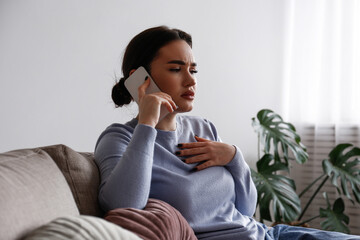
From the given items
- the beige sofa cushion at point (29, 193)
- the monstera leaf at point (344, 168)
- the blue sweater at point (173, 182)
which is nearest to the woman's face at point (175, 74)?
the blue sweater at point (173, 182)

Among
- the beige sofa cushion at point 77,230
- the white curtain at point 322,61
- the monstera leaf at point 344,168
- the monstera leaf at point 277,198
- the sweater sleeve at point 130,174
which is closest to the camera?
the beige sofa cushion at point 77,230

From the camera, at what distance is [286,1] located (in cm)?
322

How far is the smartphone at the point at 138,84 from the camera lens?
4.26ft

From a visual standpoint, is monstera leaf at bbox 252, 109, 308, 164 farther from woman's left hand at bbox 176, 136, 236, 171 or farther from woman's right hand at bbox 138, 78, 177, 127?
woman's right hand at bbox 138, 78, 177, 127

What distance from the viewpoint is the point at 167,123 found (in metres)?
1.35

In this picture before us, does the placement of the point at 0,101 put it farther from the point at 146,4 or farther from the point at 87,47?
the point at 146,4

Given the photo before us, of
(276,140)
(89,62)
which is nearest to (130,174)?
(89,62)

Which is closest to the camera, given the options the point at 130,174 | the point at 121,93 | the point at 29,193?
the point at 29,193

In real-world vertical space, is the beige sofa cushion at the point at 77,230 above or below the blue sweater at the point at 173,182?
above

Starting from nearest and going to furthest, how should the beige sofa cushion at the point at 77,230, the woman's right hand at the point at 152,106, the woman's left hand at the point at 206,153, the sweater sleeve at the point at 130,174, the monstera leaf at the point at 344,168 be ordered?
the beige sofa cushion at the point at 77,230 → the sweater sleeve at the point at 130,174 → the woman's right hand at the point at 152,106 → the woman's left hand at the point at 206,153 → the monstera leaf at the point at 344,168

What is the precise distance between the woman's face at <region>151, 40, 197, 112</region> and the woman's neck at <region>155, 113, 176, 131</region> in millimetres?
42

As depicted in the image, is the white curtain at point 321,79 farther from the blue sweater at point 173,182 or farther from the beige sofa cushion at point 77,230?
the beige sofa cushion at point 77,230

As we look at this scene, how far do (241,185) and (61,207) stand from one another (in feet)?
2.26

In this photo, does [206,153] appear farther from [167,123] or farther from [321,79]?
[321,79]
